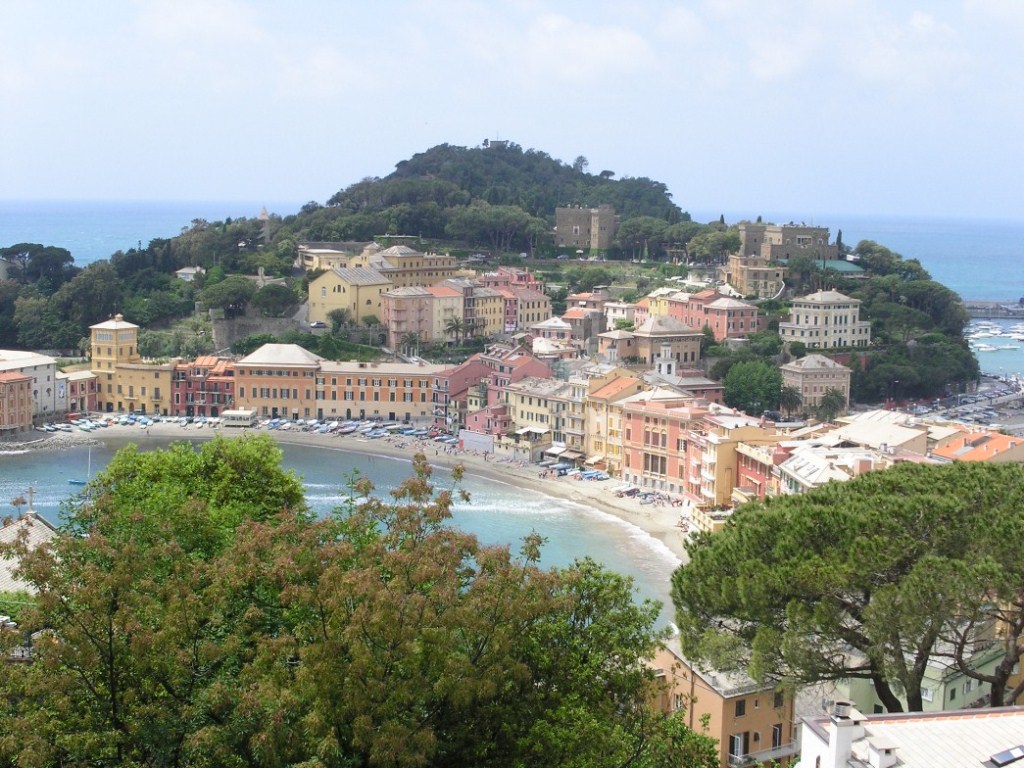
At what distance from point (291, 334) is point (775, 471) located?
70.8ft

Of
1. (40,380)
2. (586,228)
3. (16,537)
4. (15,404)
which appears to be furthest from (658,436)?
(586,228)

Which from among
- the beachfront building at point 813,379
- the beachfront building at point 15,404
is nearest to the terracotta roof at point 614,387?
the beachfront building at point 813,379

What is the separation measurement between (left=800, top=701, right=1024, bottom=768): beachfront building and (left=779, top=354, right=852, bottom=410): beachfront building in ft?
98.5

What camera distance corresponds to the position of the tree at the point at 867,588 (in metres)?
11.1

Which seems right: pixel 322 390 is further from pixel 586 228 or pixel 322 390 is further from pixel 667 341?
pixel 586 228

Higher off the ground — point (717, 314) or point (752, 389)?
point (717, 314)

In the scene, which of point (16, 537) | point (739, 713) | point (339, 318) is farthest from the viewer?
point (339, 318)

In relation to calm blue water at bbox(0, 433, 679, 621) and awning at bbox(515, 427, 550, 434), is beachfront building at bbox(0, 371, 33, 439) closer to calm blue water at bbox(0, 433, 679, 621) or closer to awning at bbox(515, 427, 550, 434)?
calm blue water at bbox(0, 433, 679, 621)

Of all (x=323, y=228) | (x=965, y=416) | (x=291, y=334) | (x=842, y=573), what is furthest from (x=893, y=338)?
(x=842, y=573)

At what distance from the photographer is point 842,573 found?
1137 cm

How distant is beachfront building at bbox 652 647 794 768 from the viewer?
12672 millimetres

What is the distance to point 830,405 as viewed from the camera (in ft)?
121

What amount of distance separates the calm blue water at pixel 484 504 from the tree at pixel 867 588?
8.18m

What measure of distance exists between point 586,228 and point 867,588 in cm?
4454
